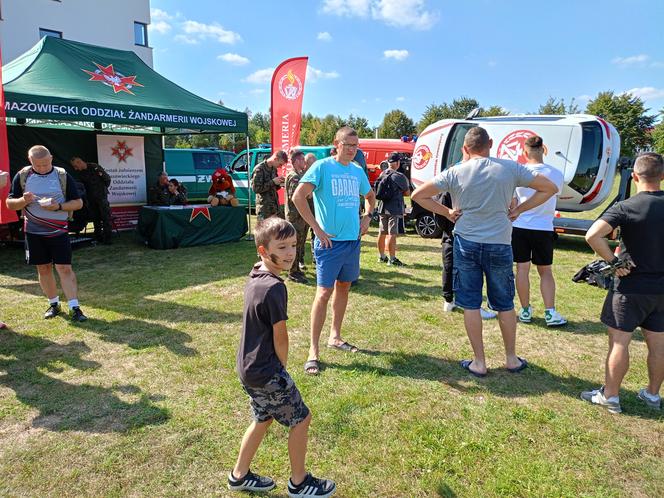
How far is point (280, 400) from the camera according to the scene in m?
2.06

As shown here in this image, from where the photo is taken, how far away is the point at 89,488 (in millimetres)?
2318

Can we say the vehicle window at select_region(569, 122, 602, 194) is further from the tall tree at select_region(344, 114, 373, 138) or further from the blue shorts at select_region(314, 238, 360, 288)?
the tall tree at select_region(344, 114, 373, 138)

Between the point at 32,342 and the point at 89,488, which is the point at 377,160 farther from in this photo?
the point at 89,488

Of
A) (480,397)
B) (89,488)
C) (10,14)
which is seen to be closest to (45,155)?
(89,488)

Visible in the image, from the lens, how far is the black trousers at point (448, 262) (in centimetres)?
492

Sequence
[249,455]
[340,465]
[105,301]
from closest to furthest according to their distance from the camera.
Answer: [249,455], [340,465], [105,301]

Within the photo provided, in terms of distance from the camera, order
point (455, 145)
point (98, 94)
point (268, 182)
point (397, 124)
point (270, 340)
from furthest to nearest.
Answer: point (397, 124) → point (455, 145) → point (98, 94) → point (268, 182) → point (270, 340)

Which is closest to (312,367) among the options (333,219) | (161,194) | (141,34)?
(333,219)

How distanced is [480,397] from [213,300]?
3.34 meters

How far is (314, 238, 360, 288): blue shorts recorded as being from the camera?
11.7 feet

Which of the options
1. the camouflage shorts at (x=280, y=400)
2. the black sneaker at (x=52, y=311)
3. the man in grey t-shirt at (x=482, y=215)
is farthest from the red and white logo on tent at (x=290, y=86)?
the camouflage shorts at (x=280, y=400)

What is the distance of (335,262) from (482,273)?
1.12 m

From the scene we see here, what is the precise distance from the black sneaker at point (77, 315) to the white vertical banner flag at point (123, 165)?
20.6ft

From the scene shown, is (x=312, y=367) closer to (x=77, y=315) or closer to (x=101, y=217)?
(x=77, y=315)
